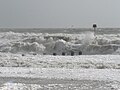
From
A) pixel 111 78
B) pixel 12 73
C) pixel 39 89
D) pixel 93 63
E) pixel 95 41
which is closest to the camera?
pixel 39 89

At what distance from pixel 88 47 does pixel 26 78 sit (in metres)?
17.9

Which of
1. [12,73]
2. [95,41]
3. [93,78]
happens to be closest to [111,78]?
[93,78]

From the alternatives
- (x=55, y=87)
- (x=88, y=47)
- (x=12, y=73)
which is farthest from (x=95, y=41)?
(x=55, y=87)

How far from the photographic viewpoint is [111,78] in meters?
10.3

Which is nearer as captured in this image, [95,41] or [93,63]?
[93,63]

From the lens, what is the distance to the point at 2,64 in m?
14.9

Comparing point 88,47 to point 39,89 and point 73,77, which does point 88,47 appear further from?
point 39,89

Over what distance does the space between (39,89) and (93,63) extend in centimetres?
675

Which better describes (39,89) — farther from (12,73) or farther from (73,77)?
(12,73)

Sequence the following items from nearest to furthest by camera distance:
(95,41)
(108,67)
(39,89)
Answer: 1. (39,89)
2. (108,67)
3. (95,41)

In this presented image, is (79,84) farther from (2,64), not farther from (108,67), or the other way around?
(2,64)

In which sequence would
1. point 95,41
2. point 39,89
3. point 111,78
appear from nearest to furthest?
point 39,89
point 111,78
point 95,41

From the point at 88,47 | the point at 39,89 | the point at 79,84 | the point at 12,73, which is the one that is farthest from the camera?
the point at 88,47

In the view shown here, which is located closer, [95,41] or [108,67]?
[108,67]
